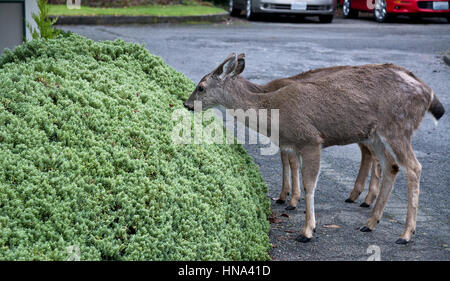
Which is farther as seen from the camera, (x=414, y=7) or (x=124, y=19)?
(x=414, y=7)

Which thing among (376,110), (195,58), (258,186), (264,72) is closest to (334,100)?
(376,110)

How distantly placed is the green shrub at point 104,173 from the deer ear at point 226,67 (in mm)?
→ 450

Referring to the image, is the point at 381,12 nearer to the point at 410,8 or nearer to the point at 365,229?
the point at 410,8

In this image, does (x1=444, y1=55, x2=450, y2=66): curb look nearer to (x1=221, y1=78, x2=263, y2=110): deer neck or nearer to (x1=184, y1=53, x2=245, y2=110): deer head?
(x1=221, y1=78, x2=263, y2=110): deer neck

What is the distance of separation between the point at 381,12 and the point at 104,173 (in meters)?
18.5

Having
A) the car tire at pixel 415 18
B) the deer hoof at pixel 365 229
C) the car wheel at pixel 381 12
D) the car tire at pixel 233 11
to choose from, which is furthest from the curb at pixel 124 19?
the deer hoof at pixel 365 229

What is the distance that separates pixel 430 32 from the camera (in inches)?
720

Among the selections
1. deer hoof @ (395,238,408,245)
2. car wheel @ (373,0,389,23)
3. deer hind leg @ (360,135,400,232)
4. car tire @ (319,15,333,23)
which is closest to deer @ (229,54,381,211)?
deer hind leg @ (360,135,400,232)

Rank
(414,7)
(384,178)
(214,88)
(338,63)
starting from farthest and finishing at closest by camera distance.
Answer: (414,7) < (338,63) < (384,178) < (214,88)

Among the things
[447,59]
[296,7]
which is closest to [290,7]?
[296,7]

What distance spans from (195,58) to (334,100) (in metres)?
7.94

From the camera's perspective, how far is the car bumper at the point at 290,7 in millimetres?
20484

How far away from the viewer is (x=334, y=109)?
5328 mm

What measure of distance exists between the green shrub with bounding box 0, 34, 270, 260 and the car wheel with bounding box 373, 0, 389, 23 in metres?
16.8
